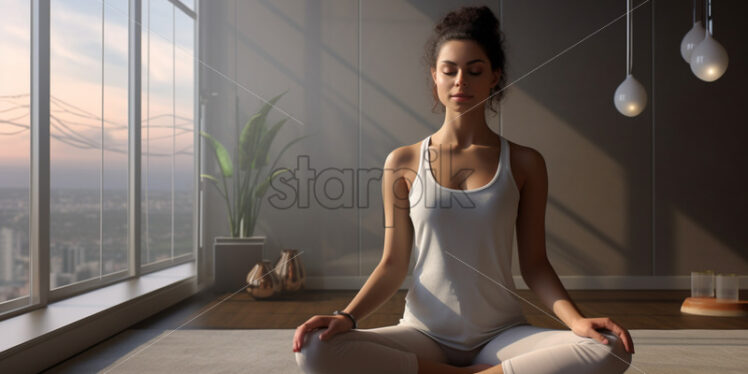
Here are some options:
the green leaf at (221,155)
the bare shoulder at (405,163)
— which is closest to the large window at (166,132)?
the green leaf at (221,155)

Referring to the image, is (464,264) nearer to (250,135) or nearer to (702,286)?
(702,286)

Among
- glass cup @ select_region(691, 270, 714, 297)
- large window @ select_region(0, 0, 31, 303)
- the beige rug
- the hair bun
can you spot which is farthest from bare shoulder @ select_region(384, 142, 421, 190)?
glass cup @ select_region(691, 270, 714, 297)

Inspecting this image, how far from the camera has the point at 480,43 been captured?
1.27 metres

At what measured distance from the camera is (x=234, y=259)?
3.09m

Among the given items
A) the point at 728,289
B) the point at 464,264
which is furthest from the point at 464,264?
the point at 728,289

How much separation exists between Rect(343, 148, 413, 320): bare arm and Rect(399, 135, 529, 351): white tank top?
4cm

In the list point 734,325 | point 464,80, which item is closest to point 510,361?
point 464,80

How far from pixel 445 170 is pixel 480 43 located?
261 mm

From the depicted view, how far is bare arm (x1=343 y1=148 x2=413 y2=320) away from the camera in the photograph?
1.19m

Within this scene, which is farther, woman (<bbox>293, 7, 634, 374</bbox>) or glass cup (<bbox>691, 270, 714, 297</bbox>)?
glass cup (<bbox>691, 270, 714, 297</bbox>)

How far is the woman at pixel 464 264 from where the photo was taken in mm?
1025

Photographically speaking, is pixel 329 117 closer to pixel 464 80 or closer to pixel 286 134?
A: pixel 286 134

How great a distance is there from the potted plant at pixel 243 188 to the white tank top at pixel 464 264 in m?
1.98

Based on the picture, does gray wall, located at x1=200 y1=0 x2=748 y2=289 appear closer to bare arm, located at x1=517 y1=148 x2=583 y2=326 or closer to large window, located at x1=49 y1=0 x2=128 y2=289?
large window, located at x1=49 y1=0 x2=128 y2=289
